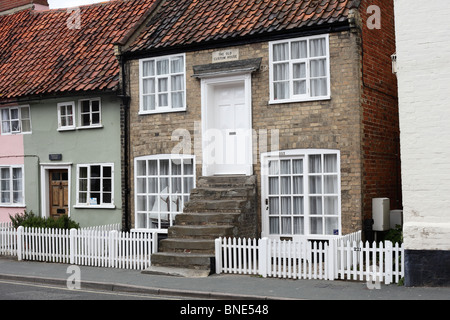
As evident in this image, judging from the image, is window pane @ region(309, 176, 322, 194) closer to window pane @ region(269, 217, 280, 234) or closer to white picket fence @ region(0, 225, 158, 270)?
window pane @ region(269, 217, 280, 234)

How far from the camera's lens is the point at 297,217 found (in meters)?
15.2

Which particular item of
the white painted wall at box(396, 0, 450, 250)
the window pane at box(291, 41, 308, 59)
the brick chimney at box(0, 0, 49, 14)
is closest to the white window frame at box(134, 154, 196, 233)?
the window pane at box(291, 41, 308, 59)

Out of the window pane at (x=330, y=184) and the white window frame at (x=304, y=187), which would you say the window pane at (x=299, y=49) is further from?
the window pane at (x=330, y=184)

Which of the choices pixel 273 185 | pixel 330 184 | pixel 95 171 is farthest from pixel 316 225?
pixel 95 171

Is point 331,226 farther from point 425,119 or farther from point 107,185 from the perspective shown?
point 107,185

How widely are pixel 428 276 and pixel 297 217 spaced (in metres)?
4.34

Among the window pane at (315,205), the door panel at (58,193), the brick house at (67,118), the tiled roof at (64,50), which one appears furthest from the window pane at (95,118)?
the window pane at (315,205)

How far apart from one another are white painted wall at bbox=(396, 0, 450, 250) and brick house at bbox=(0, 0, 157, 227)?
8.94 meters

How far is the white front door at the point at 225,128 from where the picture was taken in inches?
638

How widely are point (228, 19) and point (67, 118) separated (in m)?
6.28

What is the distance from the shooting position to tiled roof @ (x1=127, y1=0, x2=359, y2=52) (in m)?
15.0

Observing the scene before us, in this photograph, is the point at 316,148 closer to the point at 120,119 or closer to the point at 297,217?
the point at 297,217

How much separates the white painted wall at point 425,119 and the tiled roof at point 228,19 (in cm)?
271

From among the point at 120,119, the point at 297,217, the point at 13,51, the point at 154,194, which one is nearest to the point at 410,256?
the point at 297,217
